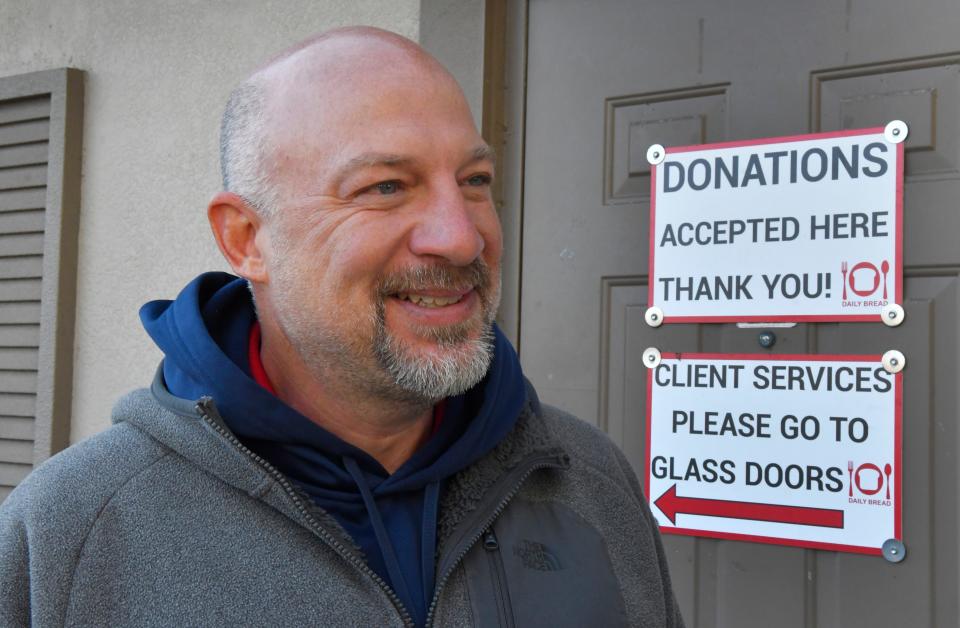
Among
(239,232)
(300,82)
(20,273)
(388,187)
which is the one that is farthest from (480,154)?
(20,273)

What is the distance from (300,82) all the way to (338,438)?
22.8 inches

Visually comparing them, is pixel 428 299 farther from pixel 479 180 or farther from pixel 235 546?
pixel 235 546

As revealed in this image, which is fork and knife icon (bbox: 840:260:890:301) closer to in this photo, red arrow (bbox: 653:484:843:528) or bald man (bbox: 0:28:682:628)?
red arrow (bbox: 653:484:843:528)

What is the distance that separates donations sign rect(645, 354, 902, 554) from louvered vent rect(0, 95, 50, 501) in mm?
2685

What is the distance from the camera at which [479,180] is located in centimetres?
157

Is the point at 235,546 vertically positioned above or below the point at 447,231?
below

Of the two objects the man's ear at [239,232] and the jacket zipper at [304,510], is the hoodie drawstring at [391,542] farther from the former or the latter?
the man's ear at [239,232]

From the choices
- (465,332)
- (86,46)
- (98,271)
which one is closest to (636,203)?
(465,332)

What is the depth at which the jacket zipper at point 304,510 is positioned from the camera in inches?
53.2

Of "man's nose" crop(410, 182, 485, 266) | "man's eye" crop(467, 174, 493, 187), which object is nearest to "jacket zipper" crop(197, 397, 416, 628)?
"man's nose" crop(410, 182, 485, 266)

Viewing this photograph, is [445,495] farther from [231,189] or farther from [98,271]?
[98,271]

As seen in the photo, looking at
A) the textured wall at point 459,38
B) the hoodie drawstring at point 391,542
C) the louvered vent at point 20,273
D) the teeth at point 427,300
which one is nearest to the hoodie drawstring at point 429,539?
the hoodie drawstring at point 391,542

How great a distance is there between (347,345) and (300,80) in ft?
1.45

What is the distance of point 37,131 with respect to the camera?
13.0 feet
